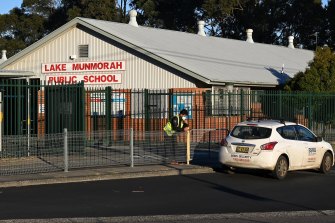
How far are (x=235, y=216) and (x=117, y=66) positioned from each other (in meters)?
19.8

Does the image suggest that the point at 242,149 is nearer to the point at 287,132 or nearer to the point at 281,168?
the point at 281,168

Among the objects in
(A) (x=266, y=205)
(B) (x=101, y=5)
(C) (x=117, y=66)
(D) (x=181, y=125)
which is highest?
(B) (x=101, y=5)

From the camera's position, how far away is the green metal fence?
22.5 metres

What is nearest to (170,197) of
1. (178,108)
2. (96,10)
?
(178,108)

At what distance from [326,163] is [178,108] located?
9251mm

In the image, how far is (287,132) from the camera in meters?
17.0

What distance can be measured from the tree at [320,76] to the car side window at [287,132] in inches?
512

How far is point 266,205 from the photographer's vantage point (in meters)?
12.2

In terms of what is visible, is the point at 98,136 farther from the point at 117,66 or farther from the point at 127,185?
the point at 117,66

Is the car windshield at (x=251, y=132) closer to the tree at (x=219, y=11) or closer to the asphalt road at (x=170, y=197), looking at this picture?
the asphalt road at (x=170, y=197)

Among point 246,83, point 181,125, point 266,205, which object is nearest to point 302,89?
point 246,83

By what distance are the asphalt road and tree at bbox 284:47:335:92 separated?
1367 cm

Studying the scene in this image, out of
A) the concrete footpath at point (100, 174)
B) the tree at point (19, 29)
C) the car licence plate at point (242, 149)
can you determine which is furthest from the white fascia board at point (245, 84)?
the tree at point (19, 29)

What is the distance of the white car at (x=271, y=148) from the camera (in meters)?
16.2
